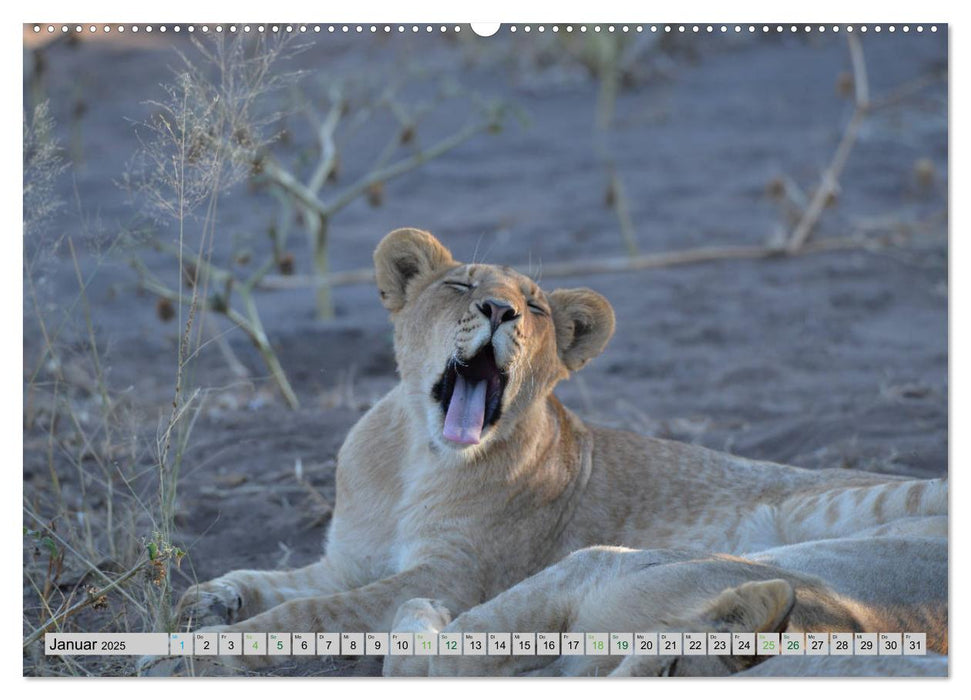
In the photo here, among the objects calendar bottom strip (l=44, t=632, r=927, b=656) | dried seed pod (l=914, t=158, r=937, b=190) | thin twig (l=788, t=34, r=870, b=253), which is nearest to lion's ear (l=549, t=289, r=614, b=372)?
calendar bottom strip (l=44, t=632, r=927, b=656)

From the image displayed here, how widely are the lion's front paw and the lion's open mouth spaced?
0.82 m

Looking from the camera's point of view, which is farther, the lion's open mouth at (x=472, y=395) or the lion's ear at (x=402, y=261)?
the lion's ear at (x=402, y=261)

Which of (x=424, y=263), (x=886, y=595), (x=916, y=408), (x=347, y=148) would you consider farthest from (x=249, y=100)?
(x=347, y=148)

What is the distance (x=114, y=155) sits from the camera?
6.83 meters

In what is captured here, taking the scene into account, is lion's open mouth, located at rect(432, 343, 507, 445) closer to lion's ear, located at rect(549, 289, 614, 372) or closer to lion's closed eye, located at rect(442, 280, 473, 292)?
lion's closed eye, located at rect(442, 280, 473, 292)

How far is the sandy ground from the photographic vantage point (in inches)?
207

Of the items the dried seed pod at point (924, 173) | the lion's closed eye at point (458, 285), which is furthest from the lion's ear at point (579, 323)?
the dried seed pod at point (924, 173)

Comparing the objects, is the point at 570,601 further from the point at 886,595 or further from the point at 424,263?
the point at 424,263

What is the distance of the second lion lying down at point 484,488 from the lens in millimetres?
3953

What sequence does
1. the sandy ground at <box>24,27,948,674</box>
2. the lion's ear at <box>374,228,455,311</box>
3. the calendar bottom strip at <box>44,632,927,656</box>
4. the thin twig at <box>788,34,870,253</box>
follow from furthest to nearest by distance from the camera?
the thin twig at <box>788,34,870,253</box> < the sandy ground at <box>24,27,948,674</box> < the lion's ear at <box>374,228,455,311</box> < the calendar bottom strip at <box>44,632,927,656</box>

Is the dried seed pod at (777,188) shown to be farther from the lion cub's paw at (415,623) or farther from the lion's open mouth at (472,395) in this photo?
the lion cub's paw at (415,623)

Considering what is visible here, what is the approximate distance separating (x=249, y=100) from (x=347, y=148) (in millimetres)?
4613

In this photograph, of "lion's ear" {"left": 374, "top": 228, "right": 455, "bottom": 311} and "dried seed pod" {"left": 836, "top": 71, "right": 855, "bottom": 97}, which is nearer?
"lion's ear" {"left": 374, "top": 228, "right": 455, "bottom": 311}

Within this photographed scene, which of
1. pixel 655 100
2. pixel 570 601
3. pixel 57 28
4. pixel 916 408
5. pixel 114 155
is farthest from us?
pixel 655 100
